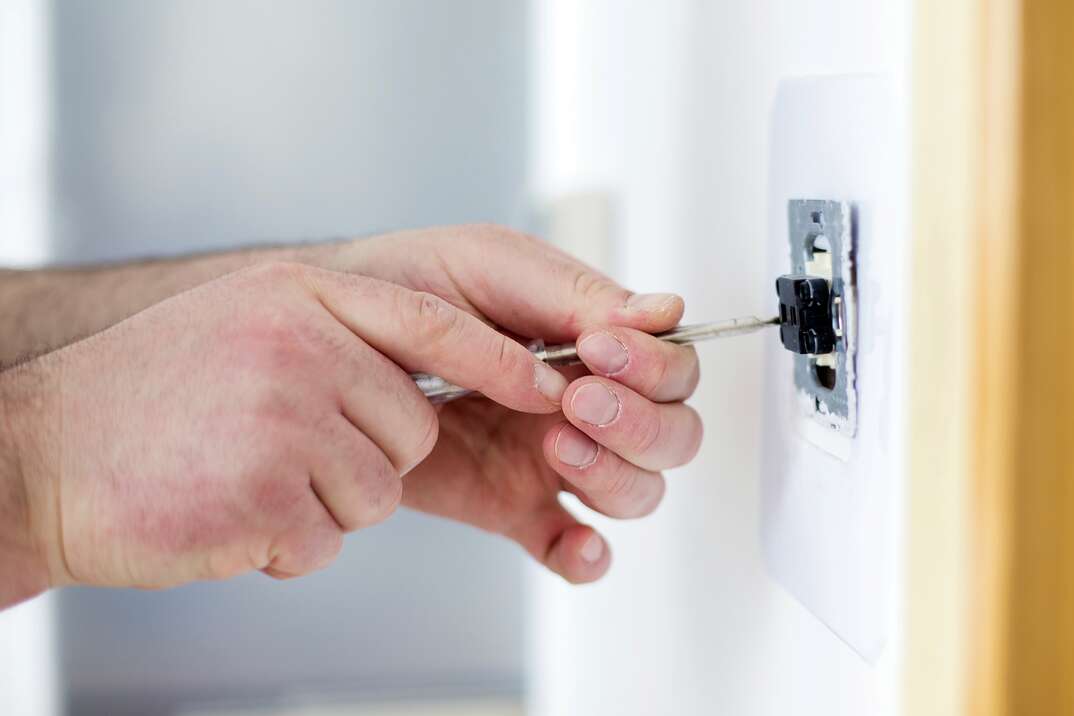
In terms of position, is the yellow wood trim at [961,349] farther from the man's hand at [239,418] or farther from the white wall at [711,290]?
the man's hand at [239,418]

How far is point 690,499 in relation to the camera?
684 millimetres

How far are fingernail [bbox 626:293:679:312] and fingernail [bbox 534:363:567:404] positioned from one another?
57 mm

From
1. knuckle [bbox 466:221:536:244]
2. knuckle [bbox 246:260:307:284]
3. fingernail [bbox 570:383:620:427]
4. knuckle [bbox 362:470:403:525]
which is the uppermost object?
knuckle [bbox 466:221:536:244]

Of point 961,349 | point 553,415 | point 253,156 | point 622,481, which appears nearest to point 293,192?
point 253,156

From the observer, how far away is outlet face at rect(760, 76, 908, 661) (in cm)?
35

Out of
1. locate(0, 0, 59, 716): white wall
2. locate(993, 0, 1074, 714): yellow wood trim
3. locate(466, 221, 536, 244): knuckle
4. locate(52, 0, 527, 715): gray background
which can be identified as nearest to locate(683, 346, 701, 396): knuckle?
locate(466, 221, 536, 244): knuckle

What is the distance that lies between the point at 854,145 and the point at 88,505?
0.37m

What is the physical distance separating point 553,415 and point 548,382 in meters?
0.16

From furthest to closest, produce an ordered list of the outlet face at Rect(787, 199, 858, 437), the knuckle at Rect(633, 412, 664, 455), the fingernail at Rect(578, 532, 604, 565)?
1. the fingernail at Rect(578, 532, 604, 565)
2. the knuckle at Rect(633, 412, 664, 455)
3. the outlet face at Rect(787, 199, 858, 437)

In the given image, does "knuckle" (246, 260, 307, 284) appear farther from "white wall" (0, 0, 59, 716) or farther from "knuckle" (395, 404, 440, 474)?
"white wall" (0, 0, 59, 716)

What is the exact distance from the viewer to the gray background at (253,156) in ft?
5.04

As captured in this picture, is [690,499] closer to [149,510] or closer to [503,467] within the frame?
[503,467]

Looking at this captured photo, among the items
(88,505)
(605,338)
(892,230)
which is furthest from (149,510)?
(892,230)

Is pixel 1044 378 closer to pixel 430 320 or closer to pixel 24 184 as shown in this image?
pixel 430 320
